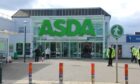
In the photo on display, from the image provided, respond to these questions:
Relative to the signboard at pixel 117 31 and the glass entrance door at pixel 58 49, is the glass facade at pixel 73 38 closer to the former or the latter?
the glass entrance door at pixel 58 49

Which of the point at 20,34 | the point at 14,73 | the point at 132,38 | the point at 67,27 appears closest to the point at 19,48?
the point at 20,34

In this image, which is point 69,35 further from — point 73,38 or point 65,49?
point 65,49

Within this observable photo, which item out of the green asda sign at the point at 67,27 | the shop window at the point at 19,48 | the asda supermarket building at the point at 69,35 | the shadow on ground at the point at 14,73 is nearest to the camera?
the shadow on ground at the point at 14,73

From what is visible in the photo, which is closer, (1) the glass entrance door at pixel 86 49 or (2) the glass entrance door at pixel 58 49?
(1) the glass entrance door at pixel 86 49

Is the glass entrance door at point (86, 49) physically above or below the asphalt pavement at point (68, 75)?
above

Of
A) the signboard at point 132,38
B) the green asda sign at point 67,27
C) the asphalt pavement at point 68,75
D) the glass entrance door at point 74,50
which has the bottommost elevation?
the asphalt pavement at point 68,75

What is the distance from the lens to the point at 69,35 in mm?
55438

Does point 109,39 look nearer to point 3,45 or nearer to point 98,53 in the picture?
point 98,53

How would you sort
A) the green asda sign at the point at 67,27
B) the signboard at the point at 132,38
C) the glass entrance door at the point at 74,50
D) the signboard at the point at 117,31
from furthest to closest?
the glass entrance door at the point at 74,50 < the signboard at the point at 132,38 < the green asda sign at the point at 67,27 < the signboard at the point at 117,31

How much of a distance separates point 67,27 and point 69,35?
1157 mm

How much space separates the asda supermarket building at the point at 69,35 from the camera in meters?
55.2

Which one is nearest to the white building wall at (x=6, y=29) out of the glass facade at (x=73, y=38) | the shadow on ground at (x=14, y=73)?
the glass facade at (x=73, y=38)

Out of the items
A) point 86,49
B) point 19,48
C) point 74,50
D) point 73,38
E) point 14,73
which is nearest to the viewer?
point 14,73

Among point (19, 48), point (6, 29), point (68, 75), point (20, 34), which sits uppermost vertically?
point (6, 29)
